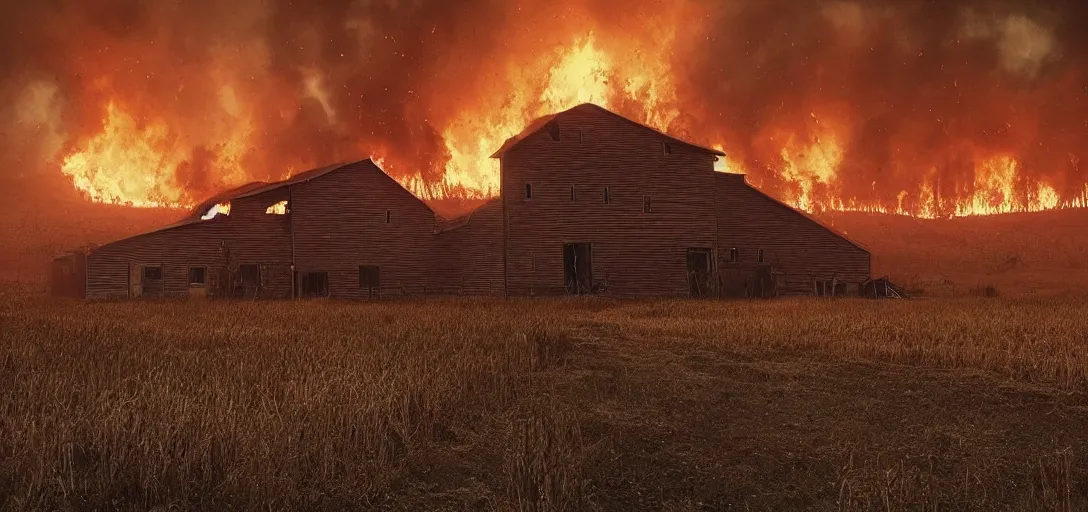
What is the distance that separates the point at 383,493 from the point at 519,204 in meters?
33.3

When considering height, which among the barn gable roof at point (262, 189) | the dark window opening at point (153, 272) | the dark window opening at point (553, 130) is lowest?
the dark window opening at point (153, 272)

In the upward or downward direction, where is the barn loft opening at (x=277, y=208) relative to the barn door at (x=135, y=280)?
upward

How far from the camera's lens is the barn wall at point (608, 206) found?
131 feet

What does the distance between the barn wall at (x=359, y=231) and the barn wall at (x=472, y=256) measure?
0.86 metres

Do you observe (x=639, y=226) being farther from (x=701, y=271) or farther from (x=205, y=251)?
(x=205, y=251)

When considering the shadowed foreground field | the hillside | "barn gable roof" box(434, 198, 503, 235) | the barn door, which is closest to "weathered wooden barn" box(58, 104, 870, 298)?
the barn door

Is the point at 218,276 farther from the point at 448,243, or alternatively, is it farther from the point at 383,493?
the point at 383,493

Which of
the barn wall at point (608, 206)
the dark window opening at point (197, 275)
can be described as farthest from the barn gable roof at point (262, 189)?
the barn wall at point (608, 206)

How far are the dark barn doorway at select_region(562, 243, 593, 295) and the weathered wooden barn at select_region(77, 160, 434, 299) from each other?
8.37m

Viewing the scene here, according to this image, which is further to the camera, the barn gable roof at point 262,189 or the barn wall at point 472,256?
the barn gable roof at point 262,189

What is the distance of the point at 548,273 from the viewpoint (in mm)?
39750

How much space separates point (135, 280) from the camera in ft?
129

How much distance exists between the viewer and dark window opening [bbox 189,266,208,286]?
40156 millimetres

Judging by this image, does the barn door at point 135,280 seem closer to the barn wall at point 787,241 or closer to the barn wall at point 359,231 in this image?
the barn wall at point 359,231
